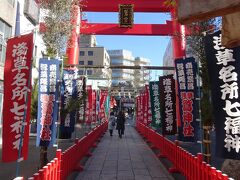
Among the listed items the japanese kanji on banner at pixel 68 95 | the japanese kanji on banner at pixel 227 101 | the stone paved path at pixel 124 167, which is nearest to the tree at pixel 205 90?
the stone paved path at pixel 124 167

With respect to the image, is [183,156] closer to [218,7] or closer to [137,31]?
[218,7]

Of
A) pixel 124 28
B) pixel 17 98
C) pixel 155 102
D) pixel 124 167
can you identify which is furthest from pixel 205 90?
pixel 124 28

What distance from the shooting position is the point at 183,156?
9039 millimetres

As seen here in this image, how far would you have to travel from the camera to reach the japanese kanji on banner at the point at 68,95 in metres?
15.5

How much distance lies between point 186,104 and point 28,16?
1587 cm

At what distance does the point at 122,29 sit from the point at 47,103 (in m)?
14.9

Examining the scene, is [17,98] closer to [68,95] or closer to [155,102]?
[68,95]

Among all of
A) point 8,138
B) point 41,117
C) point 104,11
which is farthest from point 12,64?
point 104,11

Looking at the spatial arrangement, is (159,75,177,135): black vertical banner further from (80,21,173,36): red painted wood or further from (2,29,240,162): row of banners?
(80,21,173,36): red painted wood

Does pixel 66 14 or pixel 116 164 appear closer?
pixel 116 164

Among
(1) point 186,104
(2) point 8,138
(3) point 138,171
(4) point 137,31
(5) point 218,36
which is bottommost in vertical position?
(3) point 138,171

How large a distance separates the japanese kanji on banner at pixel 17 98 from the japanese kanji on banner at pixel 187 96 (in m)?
4.91

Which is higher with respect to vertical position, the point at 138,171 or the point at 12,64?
the point at 12,64

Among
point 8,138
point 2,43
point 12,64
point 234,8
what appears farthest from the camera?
point 2,43
